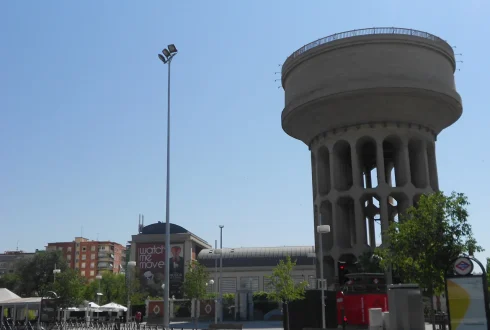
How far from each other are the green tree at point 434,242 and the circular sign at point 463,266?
17.3 feet

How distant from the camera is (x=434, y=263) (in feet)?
68.3

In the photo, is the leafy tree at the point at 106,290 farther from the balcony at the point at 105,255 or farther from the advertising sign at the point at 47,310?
the balcony at the point at 105,255

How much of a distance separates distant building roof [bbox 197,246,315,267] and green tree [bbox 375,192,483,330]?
62.2 m

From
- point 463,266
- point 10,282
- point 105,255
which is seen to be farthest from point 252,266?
point 463,266

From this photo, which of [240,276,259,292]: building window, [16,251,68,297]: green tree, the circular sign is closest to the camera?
the circular sign

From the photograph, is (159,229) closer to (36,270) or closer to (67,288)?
(36,270)

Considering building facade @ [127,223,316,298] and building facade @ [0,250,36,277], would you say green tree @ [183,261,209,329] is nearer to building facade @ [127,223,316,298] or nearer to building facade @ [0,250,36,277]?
building facade @ [127,223,316,298]

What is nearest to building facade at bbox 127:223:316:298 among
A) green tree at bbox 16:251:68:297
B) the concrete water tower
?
green tree at bbox 16:251:68:297

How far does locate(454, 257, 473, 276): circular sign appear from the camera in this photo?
15.5m

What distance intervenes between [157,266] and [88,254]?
Answer: 47835 mm

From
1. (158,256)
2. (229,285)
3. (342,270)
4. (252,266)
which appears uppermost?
(158,256)

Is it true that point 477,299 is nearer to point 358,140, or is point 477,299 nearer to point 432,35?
point 358,140

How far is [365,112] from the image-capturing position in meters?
45.5

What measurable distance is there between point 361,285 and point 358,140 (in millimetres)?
20426
